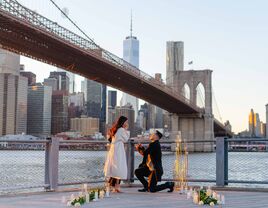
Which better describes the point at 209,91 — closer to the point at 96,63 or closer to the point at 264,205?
the point at 96,63

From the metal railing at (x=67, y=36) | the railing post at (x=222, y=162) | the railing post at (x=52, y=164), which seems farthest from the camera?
the metal railing at (x=67, y=36)

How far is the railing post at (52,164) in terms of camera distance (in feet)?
24.0

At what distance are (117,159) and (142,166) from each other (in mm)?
375

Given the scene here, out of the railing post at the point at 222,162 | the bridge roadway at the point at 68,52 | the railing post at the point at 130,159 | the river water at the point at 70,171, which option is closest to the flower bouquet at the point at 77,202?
the railing post at the point at 130,159

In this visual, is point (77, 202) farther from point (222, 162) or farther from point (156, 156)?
point (222, 162)

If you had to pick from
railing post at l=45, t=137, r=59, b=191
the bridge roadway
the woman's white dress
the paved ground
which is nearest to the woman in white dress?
the woman's white dress

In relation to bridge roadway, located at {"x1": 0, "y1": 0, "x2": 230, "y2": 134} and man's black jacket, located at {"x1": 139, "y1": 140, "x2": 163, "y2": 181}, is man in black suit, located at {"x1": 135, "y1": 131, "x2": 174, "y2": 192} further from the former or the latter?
bridge roadway, located at {"x1": 0, "y1": 0, "x2": 230, "y2": 134}

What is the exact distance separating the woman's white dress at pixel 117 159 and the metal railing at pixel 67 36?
63.4 ft

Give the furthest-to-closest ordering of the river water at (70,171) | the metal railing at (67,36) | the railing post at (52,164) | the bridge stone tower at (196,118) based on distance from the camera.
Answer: the bridge stone tower at (196,118)
the metal railing at (67,36)
the river water at (70,171)
the railing post at (52,164)

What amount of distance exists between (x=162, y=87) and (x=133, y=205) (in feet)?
118

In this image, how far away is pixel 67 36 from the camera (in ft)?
101

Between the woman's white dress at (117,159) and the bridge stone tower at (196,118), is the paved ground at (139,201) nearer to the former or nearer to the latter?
the woman's white dress at (117,159)

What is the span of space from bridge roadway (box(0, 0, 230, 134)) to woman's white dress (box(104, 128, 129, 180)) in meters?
19.1

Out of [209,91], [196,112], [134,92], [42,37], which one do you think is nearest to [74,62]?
[42,37]
